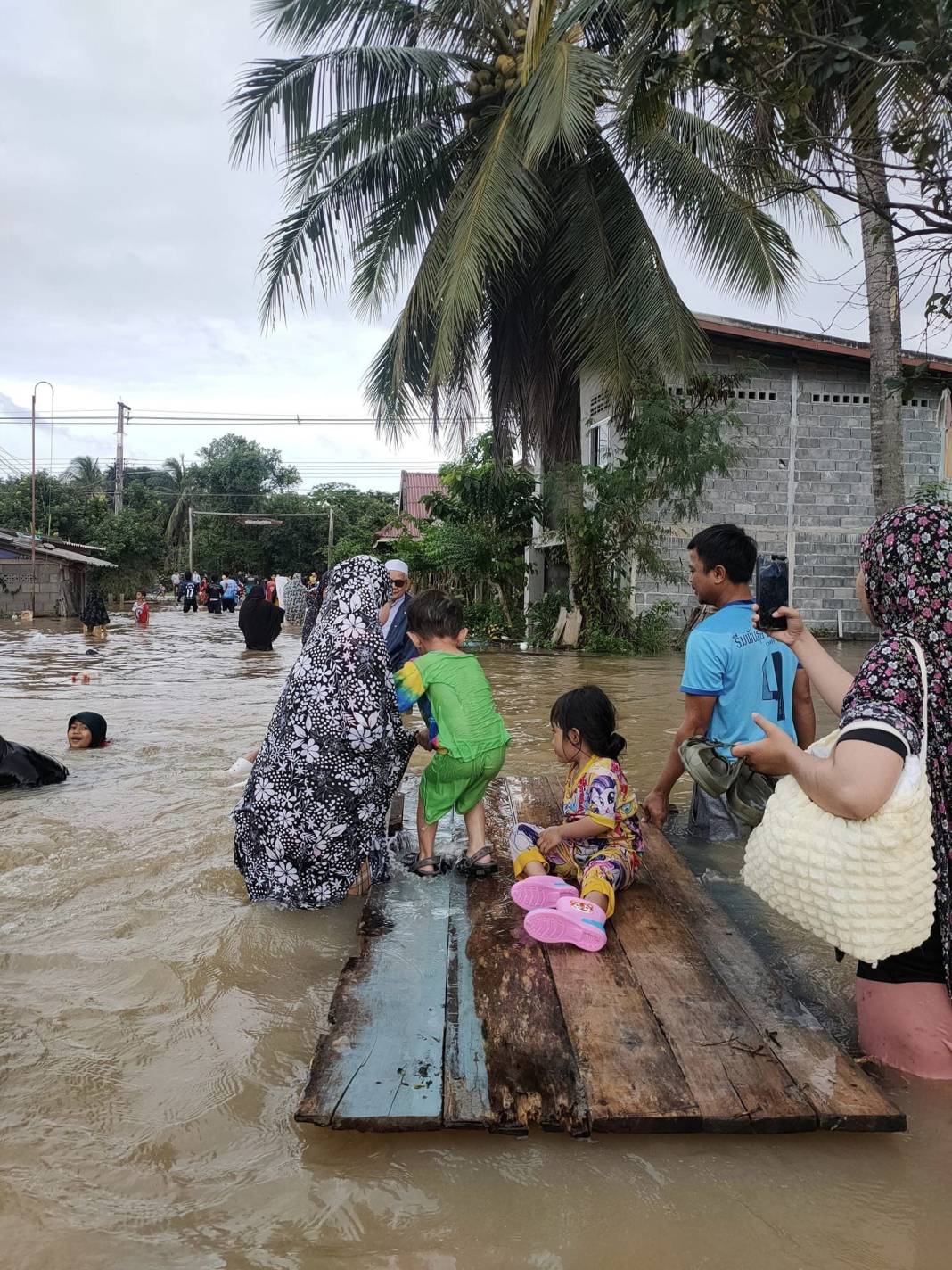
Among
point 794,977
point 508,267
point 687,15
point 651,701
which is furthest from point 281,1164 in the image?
point 508,267

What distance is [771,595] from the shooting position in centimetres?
300

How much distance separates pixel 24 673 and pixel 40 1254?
13.1 m

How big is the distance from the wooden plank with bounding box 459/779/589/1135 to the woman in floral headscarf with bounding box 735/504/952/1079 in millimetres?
896

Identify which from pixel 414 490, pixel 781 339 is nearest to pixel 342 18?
pixel 781 339

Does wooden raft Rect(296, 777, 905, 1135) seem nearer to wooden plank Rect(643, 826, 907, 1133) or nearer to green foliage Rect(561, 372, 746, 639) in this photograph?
wooden plank Rect(643, 826, 907, 1133)

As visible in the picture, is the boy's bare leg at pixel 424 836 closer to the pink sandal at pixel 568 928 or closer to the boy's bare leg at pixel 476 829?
the boy's bare leg at pixel 476 829

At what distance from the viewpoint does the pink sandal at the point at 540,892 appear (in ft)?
10.8

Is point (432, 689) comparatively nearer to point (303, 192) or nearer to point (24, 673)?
point (24, 673)

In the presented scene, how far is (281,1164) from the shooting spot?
225cm

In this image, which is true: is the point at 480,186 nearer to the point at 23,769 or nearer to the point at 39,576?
the point at 23,769

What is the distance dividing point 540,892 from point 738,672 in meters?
1.40

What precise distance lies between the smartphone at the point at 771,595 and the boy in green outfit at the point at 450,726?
134cm

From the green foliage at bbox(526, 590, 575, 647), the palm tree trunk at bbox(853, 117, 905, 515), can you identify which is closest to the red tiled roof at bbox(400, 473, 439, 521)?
the green foliage at bbox(526, 590, 575, 647)

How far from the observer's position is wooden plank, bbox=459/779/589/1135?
2.18 metres
